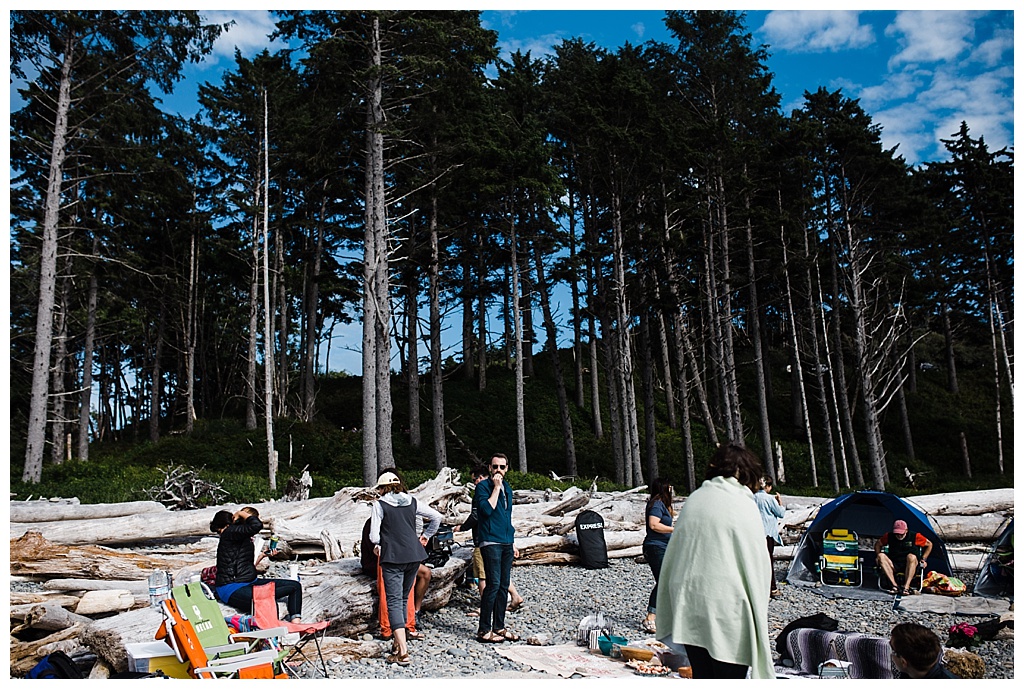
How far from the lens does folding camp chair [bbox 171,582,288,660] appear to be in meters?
4.82

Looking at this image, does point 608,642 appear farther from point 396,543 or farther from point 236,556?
point 236,556

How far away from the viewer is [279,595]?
584 cm

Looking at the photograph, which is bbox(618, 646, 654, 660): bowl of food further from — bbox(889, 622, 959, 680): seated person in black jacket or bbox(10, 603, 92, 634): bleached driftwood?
bbox(10, 603, 92, 634): bleached driftwood

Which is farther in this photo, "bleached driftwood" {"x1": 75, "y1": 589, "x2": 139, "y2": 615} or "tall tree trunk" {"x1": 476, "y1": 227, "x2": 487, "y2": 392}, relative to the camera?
"tall tree trunk" {"x1": 476, "y1": 227, "x2": 487, "y2": 392}

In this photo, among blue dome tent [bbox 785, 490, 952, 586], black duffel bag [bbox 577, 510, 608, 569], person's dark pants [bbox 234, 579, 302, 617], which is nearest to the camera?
person's dark pants [bbox 234, 579, 302, 617]

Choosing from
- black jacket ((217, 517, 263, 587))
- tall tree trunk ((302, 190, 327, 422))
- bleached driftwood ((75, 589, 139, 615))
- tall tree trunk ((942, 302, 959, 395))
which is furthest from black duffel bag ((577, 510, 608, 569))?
tall tree trunk ((942, 302, 959, 395))

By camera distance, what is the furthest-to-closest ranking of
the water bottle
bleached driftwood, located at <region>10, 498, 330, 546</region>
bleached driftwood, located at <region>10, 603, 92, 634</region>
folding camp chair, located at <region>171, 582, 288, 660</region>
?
bleached driftwood, located at <region>10, 498, 330, 546</region>
bleached driftwood, located at <region>10, 603, 92, 634</region>
the water bottle
folding camp chair, located at <region>171, 582, 288, 660</region>

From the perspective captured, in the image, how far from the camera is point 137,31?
50.9 ft

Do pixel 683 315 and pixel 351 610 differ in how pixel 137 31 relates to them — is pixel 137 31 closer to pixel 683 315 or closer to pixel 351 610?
pixel 351 610

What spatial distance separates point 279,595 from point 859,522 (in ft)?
26.6

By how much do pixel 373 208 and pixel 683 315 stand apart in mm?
12020

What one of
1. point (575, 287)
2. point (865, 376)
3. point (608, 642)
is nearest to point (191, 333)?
point (575, 287)

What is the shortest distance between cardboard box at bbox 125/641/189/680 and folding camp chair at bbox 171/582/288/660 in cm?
20

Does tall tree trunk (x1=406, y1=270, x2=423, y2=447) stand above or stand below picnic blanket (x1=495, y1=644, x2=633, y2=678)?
above
